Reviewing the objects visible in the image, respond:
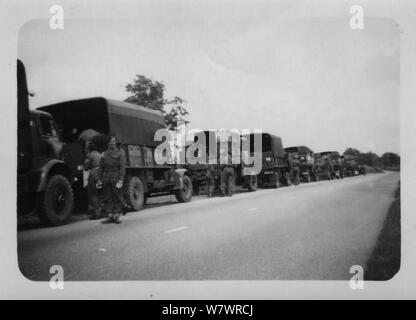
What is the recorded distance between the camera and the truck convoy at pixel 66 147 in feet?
A: 17.3

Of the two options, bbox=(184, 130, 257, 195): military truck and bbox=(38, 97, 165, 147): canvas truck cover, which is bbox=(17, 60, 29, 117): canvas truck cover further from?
bbox=(184, 130, 257, 195): military truck

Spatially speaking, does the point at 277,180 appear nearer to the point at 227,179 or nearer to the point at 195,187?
the point at 227,179

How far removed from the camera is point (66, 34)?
508cm

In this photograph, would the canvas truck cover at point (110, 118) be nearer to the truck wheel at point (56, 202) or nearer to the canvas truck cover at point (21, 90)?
the canvas truck cover at point (21, 90)

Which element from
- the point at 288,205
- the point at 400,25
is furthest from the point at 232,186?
the point at 400,25

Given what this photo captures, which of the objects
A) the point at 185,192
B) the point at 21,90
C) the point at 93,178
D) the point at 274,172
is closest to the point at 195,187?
the point at 185,192

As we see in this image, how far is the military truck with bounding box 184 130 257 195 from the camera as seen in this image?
6094 millimetres

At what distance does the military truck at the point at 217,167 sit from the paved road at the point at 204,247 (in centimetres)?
128

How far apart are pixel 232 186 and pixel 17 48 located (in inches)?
271

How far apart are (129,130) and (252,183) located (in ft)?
18.5

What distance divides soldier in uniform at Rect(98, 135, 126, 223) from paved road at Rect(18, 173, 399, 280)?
0.83ft

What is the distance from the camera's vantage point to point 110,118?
255 inches

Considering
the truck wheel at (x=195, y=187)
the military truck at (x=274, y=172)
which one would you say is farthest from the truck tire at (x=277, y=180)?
the truck wheel at (x=195, y=187)
